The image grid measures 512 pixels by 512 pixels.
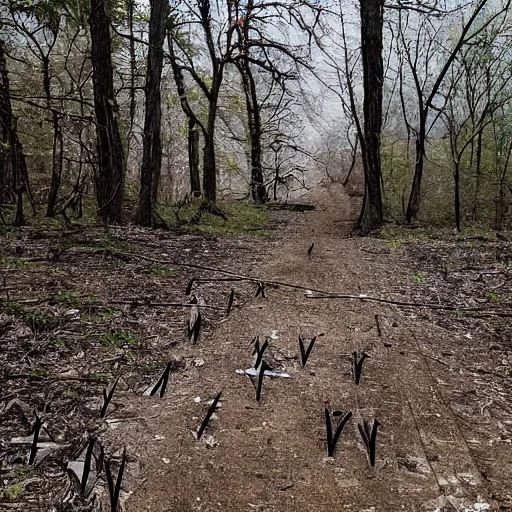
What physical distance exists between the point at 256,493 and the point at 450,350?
6.70 ft

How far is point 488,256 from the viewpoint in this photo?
629cm

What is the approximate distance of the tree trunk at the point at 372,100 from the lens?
8.61 meters

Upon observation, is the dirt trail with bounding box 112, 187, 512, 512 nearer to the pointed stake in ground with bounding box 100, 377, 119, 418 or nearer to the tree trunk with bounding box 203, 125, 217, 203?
the pointed stake in ground with bounding box 100, 377, 119, 418

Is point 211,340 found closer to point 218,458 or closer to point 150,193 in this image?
point 218,458

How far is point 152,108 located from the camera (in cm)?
805

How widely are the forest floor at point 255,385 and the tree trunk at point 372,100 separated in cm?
356

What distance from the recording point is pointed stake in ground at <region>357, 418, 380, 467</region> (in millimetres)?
2148

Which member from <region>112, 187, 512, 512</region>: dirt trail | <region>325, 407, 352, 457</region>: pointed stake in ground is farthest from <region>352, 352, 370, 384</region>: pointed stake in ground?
<region>325, 407, 352, 457</region>: pointed stake in ground

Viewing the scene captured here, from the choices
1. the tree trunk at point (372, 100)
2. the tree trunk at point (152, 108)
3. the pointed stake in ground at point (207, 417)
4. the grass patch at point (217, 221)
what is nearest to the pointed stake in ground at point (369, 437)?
the pointed stake in ground at point (207, 417)

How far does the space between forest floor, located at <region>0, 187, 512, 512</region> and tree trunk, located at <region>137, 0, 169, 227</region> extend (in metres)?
2.74

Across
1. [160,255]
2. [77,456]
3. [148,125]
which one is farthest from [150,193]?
[77,456]

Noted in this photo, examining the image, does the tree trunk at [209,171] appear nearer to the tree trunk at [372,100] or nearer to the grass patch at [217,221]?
the grass patch at [217,221]

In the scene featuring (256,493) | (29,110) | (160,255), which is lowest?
(256,493)

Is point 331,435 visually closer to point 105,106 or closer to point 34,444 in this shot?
point 34,444
